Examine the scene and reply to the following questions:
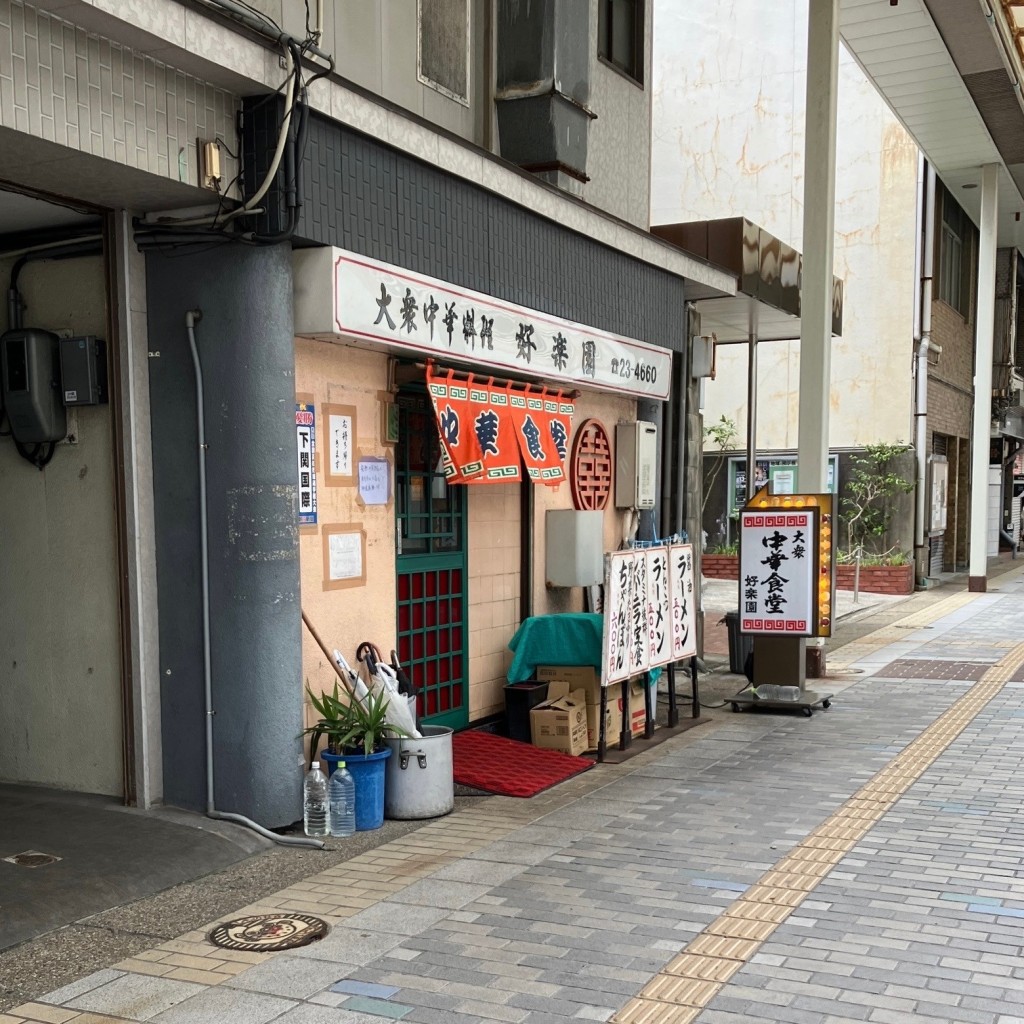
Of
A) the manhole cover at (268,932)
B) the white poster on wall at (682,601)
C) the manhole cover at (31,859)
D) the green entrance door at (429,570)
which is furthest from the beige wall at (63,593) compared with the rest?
the white poster on wall at (682,601)

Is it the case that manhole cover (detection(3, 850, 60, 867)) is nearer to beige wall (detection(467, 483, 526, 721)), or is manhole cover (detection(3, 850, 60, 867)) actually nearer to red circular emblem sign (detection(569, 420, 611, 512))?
beige wall (detection(467, 483, 526, 721))

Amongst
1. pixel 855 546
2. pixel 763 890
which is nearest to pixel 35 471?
pixel 763 890

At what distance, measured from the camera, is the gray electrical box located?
21.9ft

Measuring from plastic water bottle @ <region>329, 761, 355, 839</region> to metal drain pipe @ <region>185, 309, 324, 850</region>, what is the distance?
0.74 ft

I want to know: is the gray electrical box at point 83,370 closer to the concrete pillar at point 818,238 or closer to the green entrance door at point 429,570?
the green entrance door at point 429,570

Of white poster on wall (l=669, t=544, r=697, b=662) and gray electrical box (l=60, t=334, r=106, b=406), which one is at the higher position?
gray electrical box (l=60, t=334, r=106, b=406)

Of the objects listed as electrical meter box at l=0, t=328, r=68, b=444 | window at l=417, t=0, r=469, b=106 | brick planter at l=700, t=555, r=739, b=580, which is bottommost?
brick planter at l=700, t=555, r=739, b=580

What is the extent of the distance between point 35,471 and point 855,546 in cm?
1947

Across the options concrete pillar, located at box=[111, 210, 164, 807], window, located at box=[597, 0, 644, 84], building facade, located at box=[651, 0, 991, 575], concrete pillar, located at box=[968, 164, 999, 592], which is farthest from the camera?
building facade, located at box=[651, 0, 991, 575]

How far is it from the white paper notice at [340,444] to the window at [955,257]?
20.8 metres

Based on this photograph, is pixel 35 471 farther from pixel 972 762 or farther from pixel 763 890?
pixel 972 762

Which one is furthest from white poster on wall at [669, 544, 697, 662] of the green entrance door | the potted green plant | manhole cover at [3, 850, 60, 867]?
manhole cover at [3, 850, 60, 867]

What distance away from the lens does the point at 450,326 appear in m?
7.97

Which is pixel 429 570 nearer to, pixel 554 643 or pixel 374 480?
pixel 374 480
